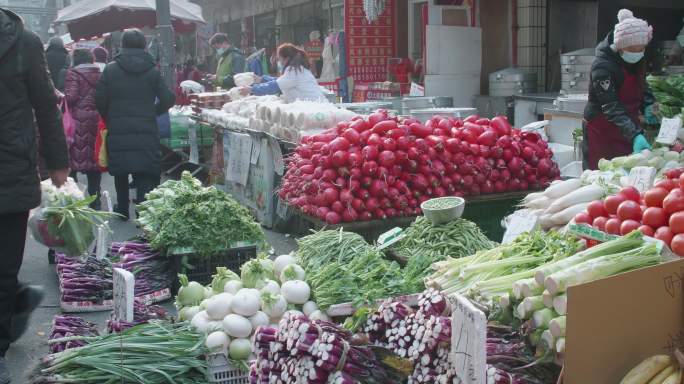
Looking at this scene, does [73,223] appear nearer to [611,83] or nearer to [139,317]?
[139,317]

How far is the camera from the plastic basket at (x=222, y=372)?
3.76 meters

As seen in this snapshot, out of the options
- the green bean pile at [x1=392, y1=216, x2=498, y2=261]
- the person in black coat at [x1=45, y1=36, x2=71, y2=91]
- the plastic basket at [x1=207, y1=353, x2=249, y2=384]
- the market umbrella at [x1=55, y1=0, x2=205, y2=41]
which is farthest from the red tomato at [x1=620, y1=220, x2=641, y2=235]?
the market umbrella at [x1=55, y1=0, x2=205, y2=41]

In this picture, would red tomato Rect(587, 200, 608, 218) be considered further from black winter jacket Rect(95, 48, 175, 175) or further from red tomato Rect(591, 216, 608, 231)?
black winter jacket Rect(95, 48, 175, 175)

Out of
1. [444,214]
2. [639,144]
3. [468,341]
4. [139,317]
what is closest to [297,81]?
[639,144]

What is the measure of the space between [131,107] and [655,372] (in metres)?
6.49

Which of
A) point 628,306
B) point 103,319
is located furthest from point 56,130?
point 628,306

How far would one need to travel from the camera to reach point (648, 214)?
3475mm

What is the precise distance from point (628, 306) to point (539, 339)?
37 centimetres

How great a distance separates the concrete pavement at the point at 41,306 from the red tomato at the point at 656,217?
10.1 feet

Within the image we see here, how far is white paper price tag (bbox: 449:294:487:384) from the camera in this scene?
2.63m

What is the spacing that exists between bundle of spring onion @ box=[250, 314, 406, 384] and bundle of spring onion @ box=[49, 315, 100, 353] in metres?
1.18

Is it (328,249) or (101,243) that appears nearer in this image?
(328,249)

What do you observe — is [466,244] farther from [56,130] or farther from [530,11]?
[530,11]

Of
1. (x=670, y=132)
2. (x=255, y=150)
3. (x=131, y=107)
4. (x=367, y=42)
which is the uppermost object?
(x=367, y=42)
